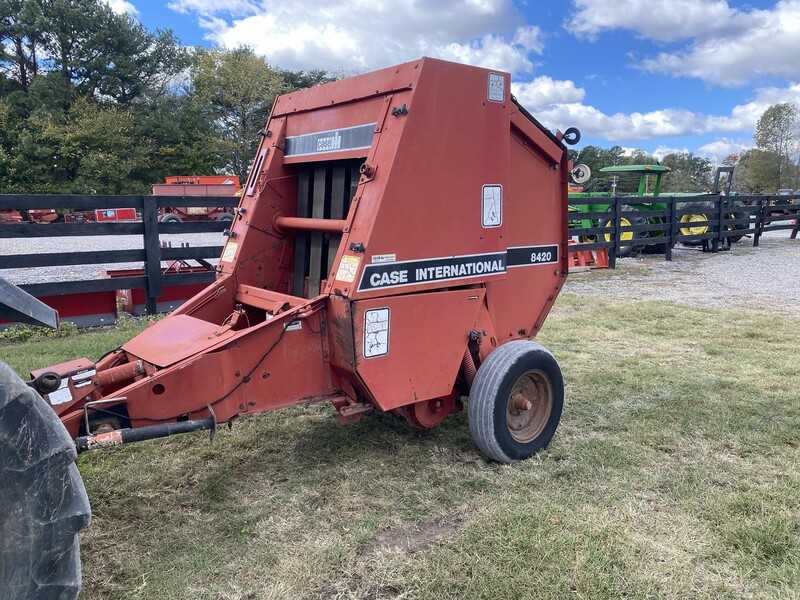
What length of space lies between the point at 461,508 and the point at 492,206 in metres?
1.63

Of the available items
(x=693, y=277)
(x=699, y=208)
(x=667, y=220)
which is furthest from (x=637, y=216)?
(x=699, y=208)

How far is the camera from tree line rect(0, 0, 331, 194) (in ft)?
99.5

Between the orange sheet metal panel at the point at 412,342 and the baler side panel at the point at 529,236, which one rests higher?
the baler side panel at the point at 529,236

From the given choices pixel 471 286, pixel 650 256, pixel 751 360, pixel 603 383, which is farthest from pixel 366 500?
pixel 650 256

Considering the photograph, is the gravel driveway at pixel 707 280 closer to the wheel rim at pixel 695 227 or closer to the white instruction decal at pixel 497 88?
the wheel rim at pixel 695 227

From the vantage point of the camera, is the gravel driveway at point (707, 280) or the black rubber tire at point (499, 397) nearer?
the black rubber tire at point (499, 397)

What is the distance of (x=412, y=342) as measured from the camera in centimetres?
319

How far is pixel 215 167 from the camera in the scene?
125 ft

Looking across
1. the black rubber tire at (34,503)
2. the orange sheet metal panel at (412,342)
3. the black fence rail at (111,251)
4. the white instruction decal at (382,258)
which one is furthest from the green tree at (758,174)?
the black rubber tire at (34,503)

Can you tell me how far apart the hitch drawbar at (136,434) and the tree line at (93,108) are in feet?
105

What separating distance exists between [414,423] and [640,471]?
129cm

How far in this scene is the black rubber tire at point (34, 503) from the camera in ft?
5.30

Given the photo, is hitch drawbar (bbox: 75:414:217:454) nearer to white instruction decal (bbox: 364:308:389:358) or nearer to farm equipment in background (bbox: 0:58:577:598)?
farm equipment in background (bbox: 0:58:577:598)

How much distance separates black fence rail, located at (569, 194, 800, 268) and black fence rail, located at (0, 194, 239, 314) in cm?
657
